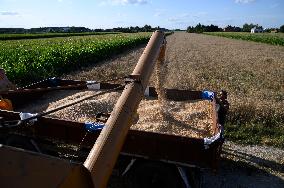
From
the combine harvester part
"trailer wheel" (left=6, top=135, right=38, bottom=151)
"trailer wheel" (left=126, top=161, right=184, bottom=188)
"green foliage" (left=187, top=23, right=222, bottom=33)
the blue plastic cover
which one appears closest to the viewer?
the combine harvester part

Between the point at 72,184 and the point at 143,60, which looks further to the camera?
the point at 143,60

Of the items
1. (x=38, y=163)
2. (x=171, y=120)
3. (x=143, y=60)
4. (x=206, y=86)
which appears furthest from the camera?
(x=206, y=86)

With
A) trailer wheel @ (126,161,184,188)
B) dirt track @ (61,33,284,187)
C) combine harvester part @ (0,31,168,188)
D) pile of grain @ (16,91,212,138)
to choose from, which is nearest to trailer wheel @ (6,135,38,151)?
pile of grain @ (16,91,212,138)

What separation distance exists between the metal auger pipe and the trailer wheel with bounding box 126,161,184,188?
56.3 inches

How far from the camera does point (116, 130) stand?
3342mm

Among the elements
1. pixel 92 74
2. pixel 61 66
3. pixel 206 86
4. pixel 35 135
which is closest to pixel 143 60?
pixel 35 135

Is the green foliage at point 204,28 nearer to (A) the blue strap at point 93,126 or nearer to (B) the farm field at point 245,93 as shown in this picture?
(B) the farm field at point 245,93

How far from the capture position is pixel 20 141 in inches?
231

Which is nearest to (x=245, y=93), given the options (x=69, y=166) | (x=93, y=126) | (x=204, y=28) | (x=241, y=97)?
(x=241, y=97)

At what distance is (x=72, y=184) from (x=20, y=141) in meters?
3.46

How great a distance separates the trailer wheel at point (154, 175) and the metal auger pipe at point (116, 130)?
4.69 feet

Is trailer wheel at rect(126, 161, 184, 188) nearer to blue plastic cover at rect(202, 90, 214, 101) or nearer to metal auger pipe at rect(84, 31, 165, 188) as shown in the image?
metal auger pipe at rect(84, 31, 165, 188)

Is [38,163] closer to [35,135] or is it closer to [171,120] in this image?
[35,135]

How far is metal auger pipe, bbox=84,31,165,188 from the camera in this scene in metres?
3.00
